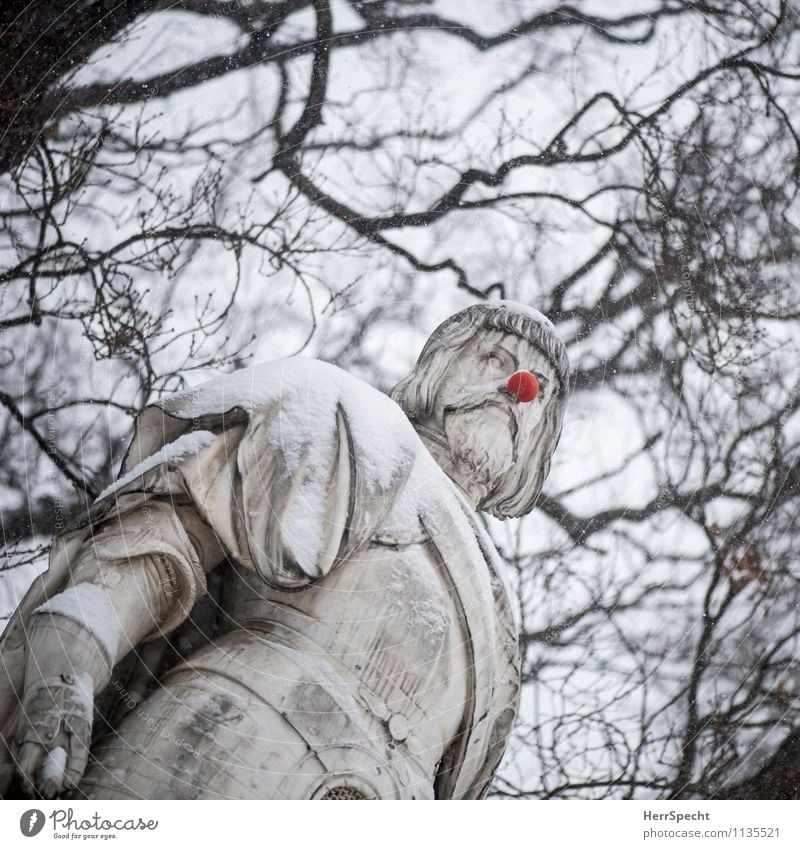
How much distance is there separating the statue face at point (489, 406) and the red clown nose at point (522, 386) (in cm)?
2

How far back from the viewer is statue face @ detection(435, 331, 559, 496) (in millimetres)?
2793

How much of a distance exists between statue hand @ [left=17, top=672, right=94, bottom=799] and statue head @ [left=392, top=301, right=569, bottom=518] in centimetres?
92

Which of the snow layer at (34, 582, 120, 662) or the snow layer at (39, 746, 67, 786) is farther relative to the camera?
the snow layer at (34, 582, 120, 662)

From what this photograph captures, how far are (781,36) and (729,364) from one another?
2.59ft

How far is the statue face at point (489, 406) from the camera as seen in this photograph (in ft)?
9.16

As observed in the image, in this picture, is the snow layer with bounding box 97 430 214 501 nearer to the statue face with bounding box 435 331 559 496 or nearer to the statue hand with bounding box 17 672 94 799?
the statue hand with bounding box 17 672 94 799

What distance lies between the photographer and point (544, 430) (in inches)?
115

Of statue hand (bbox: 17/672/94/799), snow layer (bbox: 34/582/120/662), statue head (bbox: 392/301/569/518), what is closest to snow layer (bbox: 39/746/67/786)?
statue hand (bbox: 17/672/94/799)

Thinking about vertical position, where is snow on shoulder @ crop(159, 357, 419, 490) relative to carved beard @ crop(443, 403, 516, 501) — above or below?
below

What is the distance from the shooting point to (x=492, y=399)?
2781mm

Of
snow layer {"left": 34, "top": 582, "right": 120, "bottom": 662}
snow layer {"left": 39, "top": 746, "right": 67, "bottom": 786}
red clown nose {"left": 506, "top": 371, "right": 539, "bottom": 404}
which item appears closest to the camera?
snow layer {"left": 39, "top": 746, "right": 67, "bottom": 786}

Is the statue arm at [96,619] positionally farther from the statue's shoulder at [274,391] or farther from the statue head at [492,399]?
the statue head at [492,399]

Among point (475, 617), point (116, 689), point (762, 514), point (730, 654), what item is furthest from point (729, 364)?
point (116, 689)

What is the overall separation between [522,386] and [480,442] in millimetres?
139
